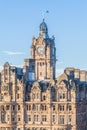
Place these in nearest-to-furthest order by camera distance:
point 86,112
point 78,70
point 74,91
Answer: point 74,91 → point 86,112 → point 78,70

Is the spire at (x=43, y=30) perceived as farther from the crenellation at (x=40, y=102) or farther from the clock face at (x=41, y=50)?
the crenellation at (x=40, y=102)

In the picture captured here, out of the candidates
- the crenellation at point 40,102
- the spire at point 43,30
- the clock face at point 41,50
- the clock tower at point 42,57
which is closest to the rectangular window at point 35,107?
the crenellation at point 40,102

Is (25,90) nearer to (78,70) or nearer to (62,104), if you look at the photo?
(62,104)

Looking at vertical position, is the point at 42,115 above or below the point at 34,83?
below

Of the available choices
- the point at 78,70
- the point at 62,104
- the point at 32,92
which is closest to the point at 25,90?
the point at 32,92

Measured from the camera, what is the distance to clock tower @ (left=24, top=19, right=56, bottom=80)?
136250mm

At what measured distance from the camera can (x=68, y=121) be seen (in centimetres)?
12494

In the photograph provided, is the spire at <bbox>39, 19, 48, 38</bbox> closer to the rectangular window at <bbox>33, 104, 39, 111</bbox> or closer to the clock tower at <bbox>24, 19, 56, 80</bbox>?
the clock tower at <bbox>24, 19, 56, 80</bbox>

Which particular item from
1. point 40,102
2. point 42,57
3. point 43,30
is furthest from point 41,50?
point 40,102

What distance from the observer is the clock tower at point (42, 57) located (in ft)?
447

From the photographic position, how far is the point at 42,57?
136250mm

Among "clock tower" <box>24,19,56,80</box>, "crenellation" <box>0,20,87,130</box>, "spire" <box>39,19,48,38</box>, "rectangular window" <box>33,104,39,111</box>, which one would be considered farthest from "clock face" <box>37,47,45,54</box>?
"rectangular window" <box>33,104,39,111</box>

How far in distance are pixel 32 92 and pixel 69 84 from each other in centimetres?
983

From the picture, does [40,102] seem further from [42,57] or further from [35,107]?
[42,57]
